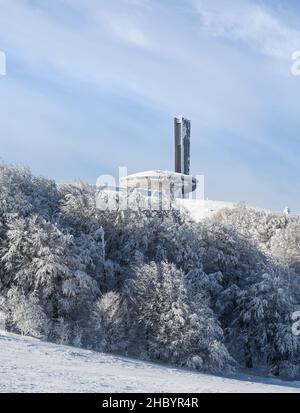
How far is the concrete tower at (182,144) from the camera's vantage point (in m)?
138

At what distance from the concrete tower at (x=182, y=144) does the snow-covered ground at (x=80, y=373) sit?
341 feet

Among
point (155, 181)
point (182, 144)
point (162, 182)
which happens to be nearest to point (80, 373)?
point (155, 181)

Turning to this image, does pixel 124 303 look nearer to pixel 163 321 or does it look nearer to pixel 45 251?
pixel 163 321

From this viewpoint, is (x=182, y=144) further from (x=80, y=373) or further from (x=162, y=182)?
(x=80, y=373)

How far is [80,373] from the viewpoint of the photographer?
26.9 meters

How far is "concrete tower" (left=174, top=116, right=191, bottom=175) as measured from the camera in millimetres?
137500

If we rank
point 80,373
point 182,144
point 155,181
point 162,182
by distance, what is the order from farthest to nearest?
point 182,144, point 162,182, point 155,181, point 80,373

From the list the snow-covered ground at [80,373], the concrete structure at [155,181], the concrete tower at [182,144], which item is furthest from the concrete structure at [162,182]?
the concrete tower at [182,144]

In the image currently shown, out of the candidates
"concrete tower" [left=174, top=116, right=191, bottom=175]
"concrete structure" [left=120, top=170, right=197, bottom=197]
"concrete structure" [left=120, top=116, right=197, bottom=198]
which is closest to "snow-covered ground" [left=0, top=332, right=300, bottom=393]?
"concrete structure" [left=120, top=116, right=197, bottom=198]

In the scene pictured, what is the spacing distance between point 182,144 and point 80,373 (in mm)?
116169

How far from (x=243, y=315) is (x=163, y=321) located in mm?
9501

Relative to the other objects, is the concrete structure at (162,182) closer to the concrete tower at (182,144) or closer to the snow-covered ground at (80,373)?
the snow-covered ground at (80,373)

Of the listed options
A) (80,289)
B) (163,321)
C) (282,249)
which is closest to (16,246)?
(80,289)

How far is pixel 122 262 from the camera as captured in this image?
47031mm
